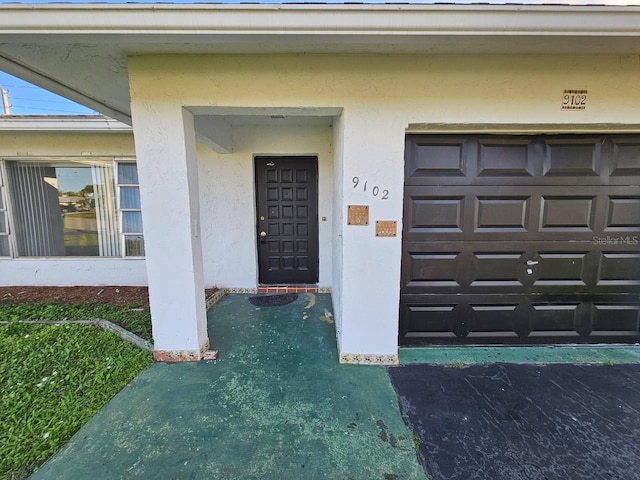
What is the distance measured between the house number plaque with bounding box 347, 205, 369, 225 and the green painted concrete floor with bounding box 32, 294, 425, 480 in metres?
1.30

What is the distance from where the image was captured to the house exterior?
1772mm

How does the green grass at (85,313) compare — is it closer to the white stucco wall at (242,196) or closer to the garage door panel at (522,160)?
the white stucco wall at (242,196)

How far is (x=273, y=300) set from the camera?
13.2ft

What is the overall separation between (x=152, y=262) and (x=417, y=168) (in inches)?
99.2

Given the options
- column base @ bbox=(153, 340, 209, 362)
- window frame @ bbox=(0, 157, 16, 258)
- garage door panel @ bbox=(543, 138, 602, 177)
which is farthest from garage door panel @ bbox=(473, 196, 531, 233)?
window frame @ bbox=(0, 157, 16, 258)

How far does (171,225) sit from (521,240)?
3224 millimetres

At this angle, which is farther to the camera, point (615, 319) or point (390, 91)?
point (615, 319)

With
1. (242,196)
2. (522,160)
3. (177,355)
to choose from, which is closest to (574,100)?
(522,160)

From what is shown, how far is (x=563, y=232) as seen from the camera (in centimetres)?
263

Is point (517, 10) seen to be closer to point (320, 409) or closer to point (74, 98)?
point (320, 409)

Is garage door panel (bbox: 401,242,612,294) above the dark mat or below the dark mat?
above

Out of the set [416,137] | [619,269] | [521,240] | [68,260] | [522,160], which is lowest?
[68,260]

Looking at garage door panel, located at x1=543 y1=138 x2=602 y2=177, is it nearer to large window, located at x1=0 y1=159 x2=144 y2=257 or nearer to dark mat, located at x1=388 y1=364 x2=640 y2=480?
dark mat, located at x1=388 y1=364 x2=640 y2=480

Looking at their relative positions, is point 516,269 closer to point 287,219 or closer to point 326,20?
point 326,20
